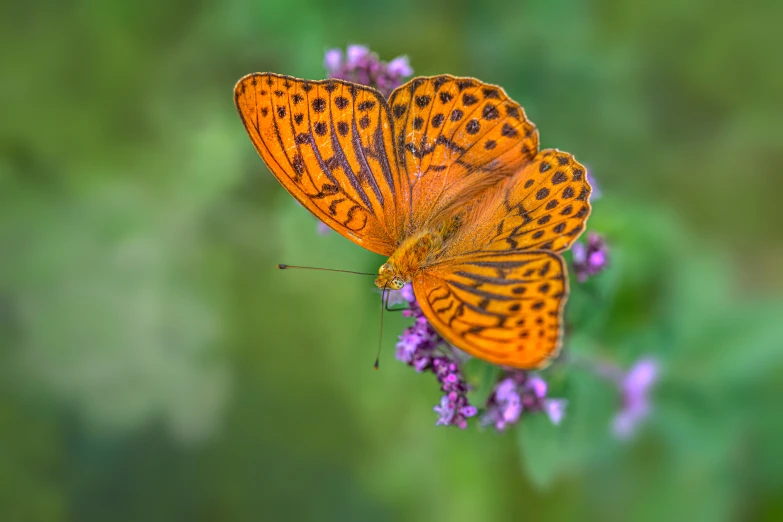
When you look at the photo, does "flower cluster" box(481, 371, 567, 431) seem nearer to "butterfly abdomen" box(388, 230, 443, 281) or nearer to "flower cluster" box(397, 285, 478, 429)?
"flower cluster" box(397, 285, 478, 429)

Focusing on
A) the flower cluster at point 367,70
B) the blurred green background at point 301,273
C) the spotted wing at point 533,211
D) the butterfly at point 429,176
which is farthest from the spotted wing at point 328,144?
the blurred green background at point 301,273

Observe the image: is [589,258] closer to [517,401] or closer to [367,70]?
[517,401]

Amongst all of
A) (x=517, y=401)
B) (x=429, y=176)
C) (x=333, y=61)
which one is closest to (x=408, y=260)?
(x=429, y=176)

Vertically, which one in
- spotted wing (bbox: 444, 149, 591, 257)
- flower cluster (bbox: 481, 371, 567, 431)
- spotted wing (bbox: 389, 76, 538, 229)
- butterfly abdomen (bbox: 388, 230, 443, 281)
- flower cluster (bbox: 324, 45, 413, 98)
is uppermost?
flower cluster (bbox: 324, 45, 413, 98)

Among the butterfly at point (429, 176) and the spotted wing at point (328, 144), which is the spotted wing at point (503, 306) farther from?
the spotted wing at point (328, 144)

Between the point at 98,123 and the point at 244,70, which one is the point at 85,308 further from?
the point at 244,70

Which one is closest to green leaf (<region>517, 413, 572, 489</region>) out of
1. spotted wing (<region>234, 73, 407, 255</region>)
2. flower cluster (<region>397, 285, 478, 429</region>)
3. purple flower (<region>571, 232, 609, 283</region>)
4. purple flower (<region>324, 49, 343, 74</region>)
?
flower cluster (<region>397, 285, 478, 429</region>)
